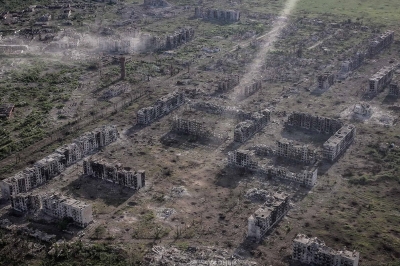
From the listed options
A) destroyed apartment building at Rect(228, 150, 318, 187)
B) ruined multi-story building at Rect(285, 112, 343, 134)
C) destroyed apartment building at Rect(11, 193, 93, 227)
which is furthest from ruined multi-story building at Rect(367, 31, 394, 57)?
destroyed apartment building at Rect(11, 193, 93, 227)

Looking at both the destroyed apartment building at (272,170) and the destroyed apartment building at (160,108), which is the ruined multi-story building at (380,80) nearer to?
the destroyed apartment building at (272,170)

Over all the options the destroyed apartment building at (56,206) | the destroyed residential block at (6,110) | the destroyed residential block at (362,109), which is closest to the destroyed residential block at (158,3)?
the destroyed residential block at (6,110)

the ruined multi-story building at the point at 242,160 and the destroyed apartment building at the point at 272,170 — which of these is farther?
the ruined multi-story building at the point at 242,160

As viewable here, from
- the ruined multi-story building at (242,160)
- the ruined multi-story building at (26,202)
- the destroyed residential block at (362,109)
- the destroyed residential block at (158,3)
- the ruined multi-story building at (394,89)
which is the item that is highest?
the destroyed residential block at (158,3)

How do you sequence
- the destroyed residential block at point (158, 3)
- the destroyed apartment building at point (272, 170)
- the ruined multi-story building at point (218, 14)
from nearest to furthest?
1. the destroyed apartment building at point (272, 170)
2. the ruined multi-story building at point (218, 14)
3. the destroyed residential block at point (158, 3)

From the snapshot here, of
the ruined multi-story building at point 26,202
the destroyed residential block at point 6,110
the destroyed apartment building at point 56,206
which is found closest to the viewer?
the destroyed apartment building at point 56,206

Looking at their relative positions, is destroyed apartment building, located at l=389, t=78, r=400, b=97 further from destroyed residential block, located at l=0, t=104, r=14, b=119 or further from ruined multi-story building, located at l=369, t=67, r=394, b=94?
destroyed residential block, located at l=0, t=104, r=14, b=119

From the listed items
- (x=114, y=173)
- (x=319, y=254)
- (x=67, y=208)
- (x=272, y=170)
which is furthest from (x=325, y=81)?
(x=67, y=208)

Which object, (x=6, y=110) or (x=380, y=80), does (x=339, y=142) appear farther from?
(x=6, y=110)
